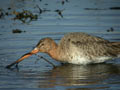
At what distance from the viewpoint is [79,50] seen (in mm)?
12320

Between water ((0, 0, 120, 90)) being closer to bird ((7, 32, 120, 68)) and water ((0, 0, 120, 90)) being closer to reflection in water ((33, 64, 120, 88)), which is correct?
reflection in water ((33, 64, 120, 88))

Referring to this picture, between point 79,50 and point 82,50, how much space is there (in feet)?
0.36

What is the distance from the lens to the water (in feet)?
33.7

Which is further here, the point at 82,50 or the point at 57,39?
the point at 57,39

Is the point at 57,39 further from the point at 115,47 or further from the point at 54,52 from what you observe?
the point at 115,47

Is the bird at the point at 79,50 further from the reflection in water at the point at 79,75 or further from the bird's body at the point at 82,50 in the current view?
the reflection in water at the point at 79,75

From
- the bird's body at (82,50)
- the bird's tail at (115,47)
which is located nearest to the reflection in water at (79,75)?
the bird's body at (82,50)

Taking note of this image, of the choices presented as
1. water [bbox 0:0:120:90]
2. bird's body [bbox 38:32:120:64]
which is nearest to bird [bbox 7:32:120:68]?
bird's body [bbox 38:32:120:64]

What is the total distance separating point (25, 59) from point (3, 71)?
5.41 feet

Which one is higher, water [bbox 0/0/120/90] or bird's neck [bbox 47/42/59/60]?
bird's neck [bbox 47/42/59/60]

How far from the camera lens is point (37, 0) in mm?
24406

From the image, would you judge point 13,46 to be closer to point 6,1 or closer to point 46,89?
point 46,89

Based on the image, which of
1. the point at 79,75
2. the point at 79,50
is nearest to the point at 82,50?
the point at 79,50

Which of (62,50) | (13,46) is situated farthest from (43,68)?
(13,46)
